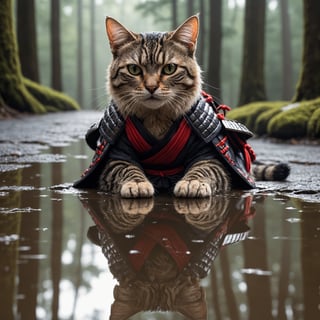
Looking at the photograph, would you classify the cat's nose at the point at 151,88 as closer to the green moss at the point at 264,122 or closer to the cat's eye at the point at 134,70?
the cat's eye at the point at 134,70

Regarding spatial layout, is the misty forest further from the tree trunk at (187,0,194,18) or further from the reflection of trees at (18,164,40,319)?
the reflection of trees at (18,164,40,319)

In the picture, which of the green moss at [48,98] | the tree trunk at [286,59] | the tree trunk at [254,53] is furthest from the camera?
the tree trunk at [286,59]

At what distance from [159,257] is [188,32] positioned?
235 cm

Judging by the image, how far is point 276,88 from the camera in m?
42.4

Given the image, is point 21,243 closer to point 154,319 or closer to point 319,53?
point 154,319

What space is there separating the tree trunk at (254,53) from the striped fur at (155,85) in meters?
12.2

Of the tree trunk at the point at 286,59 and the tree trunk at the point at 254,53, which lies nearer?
the tree trunk at the point at 254,53

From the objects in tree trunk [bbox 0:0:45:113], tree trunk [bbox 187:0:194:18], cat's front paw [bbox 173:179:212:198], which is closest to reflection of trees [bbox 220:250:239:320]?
cat's front paw [bbox 173:179:212:198]

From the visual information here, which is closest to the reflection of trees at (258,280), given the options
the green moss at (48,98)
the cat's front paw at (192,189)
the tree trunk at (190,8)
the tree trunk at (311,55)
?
the cat's front paw at (192,189)

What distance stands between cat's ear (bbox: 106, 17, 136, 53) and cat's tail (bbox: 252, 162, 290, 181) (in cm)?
163

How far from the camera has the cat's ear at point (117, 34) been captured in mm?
4215

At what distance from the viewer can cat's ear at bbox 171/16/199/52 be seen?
13.8 ft

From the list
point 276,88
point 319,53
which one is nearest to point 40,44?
point 276,88

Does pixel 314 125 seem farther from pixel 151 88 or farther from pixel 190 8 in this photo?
pixel 190 8
